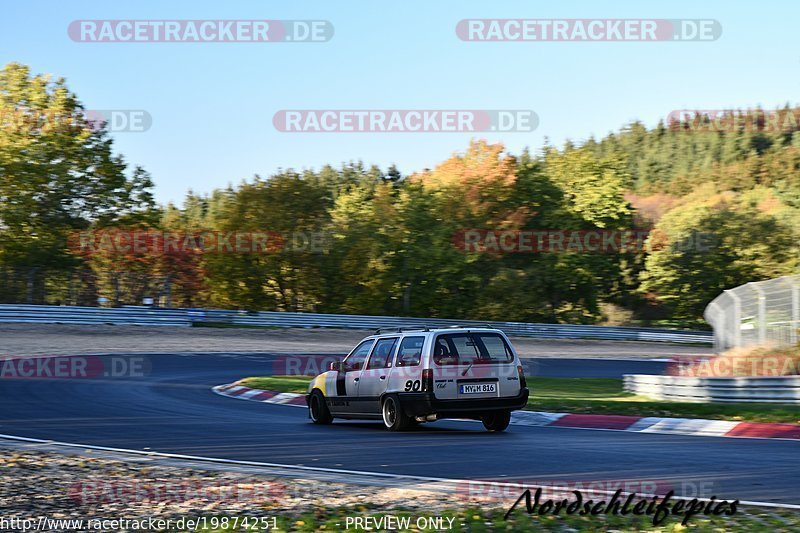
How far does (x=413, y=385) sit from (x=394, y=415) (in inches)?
24.9

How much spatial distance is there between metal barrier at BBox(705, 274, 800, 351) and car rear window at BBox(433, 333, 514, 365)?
34.2ft

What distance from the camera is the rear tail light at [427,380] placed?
43.8 ft

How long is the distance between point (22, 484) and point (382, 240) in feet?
169

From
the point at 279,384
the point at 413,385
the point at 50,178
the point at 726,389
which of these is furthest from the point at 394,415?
the point at 50,178

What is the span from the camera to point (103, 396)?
19.1 meters

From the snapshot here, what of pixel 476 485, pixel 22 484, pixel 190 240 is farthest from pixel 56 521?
pixel 190 240

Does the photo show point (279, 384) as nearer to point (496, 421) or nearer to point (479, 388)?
point (496, 421)

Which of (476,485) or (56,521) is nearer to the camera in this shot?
(56,521)

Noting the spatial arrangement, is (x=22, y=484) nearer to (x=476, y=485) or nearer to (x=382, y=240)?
(x=476, y=485)

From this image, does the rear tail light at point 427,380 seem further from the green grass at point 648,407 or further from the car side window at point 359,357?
the green grass at point 648,407

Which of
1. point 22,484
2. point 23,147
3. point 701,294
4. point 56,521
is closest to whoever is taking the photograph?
point 56,521

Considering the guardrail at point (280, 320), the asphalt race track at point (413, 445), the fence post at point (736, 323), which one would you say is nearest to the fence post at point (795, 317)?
the fence post at point (736, 323)

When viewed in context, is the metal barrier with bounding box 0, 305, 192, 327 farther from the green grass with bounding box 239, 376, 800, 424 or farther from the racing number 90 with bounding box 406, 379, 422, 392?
the racing number 90 with bounding box 406, 379, 422, 392

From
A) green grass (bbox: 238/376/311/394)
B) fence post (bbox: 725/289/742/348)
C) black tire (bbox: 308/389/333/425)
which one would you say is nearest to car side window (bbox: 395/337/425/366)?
black tire (bbox: 308/389/333/425)
